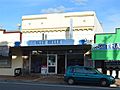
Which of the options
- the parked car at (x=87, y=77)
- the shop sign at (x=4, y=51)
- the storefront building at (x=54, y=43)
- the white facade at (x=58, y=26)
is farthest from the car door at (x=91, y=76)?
the shop sign at (x=4, y=51)

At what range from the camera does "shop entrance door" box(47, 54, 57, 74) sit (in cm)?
3432

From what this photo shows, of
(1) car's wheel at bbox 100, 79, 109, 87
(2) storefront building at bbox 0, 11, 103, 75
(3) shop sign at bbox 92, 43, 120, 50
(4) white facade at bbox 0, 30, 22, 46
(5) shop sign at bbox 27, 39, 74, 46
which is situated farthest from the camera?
(4) white facade at bbox 0, 30, 22, 46

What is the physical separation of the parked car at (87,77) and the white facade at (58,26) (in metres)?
4.88

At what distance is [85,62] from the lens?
33.0m

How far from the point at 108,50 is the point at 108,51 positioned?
99 millimetres

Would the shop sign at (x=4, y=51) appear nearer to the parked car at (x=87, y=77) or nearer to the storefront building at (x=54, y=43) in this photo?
the storefront building at (x=54, y=43)

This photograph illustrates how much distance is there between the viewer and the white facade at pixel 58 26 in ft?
108

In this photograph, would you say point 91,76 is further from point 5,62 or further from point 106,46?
point 5,62

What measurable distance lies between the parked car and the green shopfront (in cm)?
439

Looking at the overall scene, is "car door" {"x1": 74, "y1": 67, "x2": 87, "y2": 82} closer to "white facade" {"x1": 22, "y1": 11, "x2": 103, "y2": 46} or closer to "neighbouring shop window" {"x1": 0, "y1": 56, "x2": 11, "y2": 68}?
"white facade" {"x1": 22, "y1": 11, "x2": 103, "y2": 46}

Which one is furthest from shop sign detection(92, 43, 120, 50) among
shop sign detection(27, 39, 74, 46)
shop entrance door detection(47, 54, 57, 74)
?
shop entrance door detection(47, 54, 57, 74)

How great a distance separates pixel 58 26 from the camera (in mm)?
34000

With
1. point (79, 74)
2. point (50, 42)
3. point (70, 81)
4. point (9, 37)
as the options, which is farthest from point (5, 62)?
point (79, 74)

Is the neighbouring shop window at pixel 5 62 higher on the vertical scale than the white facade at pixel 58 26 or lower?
lower
